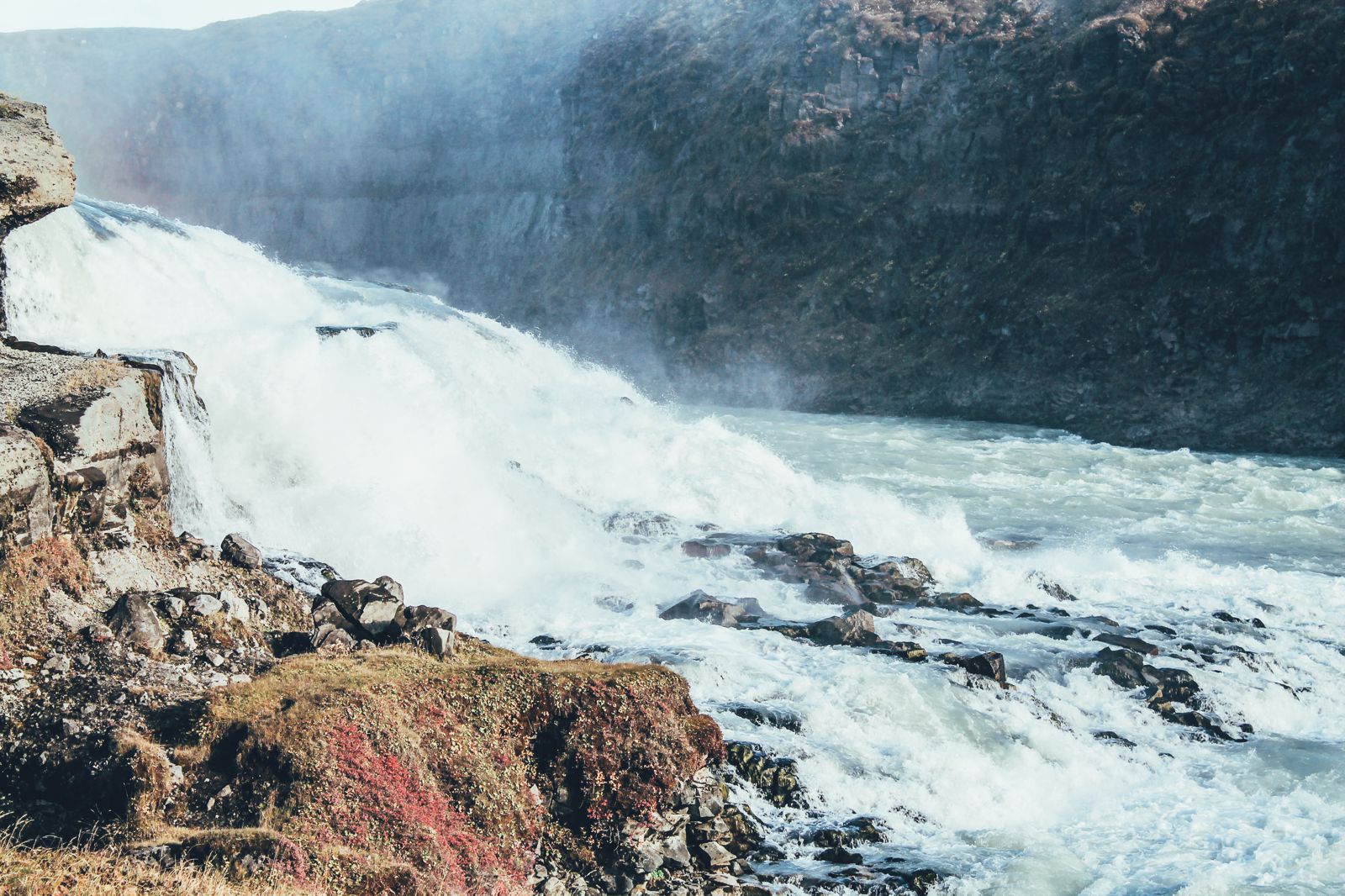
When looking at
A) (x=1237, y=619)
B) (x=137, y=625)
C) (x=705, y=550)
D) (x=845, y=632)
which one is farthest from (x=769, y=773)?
(x=1237, y=619)

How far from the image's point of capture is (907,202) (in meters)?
40.3

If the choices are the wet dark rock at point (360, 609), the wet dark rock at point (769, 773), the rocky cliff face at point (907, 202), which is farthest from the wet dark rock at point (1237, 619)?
the rocky cliff face at point (907, 202)

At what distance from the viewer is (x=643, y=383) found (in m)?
44.5

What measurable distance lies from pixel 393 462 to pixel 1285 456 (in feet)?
76.5

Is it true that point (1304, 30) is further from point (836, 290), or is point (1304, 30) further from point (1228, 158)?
point (836, 290)

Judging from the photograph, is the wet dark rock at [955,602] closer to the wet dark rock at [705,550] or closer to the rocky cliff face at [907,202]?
the wet dark rock at [705,550]

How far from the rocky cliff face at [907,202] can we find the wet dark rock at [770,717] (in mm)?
22346

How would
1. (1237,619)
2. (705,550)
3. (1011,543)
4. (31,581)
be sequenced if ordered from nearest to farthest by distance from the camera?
1. (31,581)
2. (1237,619)
3. (705,550)
4. (1011,543)

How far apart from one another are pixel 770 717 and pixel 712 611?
385 centimetres

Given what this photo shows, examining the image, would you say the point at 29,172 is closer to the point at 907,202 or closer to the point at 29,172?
the point at 29,172

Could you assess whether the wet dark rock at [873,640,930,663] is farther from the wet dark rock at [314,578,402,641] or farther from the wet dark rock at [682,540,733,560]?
the wet dark rock at [314,578,402,641]

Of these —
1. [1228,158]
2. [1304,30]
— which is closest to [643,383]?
[1228,158]

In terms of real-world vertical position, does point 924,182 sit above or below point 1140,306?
above

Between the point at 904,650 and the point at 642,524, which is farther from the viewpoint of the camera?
the point at 642,524
